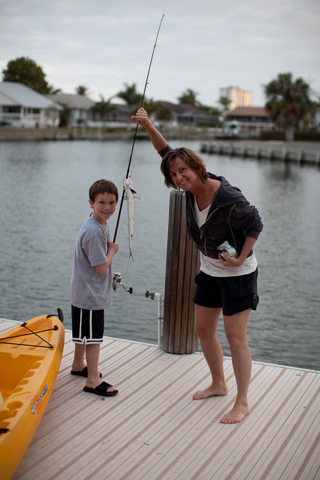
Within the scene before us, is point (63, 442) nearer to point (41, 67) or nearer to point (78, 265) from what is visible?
point (78, 265)

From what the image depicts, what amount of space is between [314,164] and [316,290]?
31588 mm

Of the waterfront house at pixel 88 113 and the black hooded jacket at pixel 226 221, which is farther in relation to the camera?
the waterfront house at pixel 88 113

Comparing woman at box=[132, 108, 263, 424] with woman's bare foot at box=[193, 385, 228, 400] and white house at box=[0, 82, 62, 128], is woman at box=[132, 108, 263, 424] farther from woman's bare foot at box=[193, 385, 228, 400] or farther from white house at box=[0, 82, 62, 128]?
white house at box=[0, 82, 62, 128]

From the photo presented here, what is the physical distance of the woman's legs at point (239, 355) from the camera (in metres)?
3.18

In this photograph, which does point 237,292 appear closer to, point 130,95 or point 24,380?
point 24,380

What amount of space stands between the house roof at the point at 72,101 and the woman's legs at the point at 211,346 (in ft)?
270

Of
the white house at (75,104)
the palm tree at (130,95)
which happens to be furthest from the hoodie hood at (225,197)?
the palm tree at (130,95)

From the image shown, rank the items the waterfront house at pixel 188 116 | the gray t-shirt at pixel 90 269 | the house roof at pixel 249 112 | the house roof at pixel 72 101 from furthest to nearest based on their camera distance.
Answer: the house roof at pixel 249 112 < the waterfront house at pixel 188 116 < the house roof at pixel 72 101 < the gray t-shirt at pixel 90 269

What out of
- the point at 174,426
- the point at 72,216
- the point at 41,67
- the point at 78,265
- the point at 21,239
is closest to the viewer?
the point at 174,426

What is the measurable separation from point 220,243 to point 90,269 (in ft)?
3.00

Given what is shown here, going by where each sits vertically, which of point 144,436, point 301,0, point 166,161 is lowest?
point 144,436

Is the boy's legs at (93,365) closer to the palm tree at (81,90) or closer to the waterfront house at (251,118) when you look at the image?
the palm tree at (81,90)

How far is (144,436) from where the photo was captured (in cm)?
308

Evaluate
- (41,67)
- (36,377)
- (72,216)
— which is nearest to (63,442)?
(36,377)
